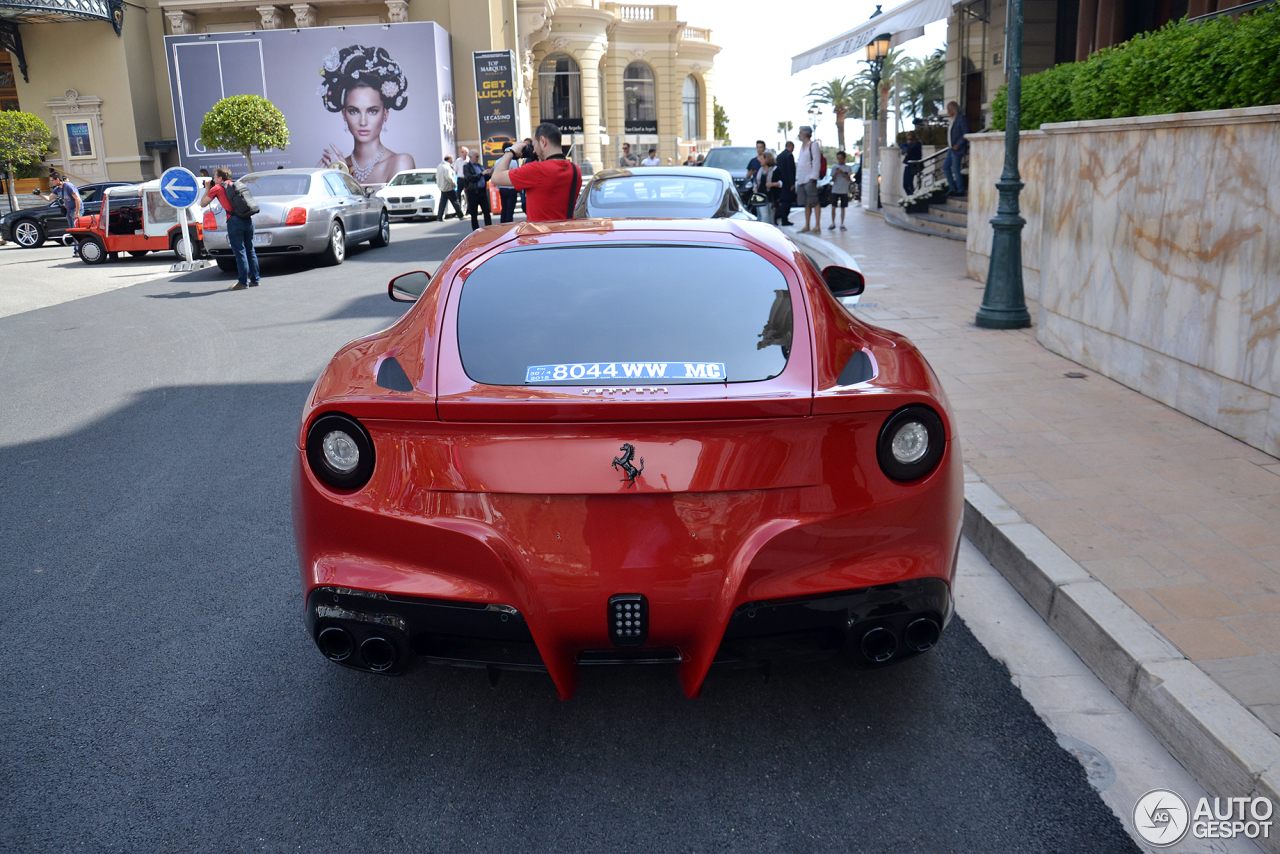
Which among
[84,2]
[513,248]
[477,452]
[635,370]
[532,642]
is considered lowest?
[532,642]

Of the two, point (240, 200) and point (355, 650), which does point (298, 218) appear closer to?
point (240, 200)

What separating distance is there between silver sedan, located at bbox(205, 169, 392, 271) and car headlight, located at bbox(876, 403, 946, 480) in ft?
47.3

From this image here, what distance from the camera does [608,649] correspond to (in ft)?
8.87

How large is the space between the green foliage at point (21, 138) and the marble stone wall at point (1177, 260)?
34551 millimetres

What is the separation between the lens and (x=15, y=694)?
329 cm

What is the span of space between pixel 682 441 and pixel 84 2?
49.6m

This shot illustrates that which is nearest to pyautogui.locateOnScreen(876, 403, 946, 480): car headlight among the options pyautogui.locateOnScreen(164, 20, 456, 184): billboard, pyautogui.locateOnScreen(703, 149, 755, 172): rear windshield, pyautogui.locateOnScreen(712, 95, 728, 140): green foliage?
pyautogui.locateOnScreen(703, 149, 755, 172): rear windshield

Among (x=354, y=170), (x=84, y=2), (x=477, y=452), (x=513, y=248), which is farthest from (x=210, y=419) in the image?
(x=84, y=2)

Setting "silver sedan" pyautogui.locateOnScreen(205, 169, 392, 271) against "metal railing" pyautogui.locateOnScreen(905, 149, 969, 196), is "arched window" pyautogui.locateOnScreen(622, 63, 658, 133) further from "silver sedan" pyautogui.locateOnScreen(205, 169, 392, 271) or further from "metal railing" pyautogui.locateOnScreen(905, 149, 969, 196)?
"silver sedan" pyautogui.locateOnScreen(205, 169, 392, 271)

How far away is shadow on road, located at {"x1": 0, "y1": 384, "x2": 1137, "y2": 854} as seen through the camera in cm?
255

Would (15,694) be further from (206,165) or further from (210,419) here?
(206,165)

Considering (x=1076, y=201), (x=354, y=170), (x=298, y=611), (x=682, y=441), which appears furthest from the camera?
(x=354, y=170)

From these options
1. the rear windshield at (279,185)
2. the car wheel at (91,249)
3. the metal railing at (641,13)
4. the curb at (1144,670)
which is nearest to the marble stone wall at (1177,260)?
the curb at (1144,670)

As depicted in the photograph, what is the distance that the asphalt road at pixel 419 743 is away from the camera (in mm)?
2551
